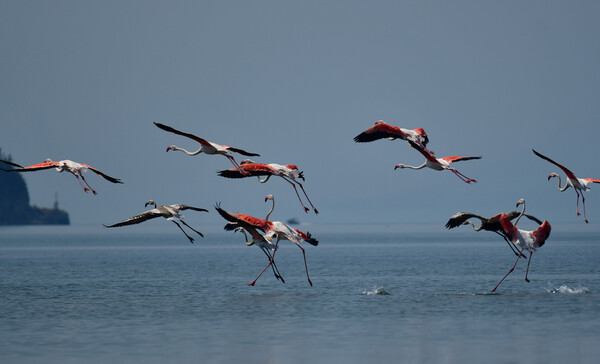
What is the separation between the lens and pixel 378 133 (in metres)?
24.2

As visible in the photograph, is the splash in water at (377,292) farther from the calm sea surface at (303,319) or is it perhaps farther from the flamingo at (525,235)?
the flamingo at (525,235)

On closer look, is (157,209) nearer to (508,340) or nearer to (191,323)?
(191,323)

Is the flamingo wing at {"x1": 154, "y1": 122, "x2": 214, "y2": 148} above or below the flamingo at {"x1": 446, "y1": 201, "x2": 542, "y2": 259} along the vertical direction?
above

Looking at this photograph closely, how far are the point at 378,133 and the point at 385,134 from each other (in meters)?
0.21

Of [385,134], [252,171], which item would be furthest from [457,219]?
[252,171]

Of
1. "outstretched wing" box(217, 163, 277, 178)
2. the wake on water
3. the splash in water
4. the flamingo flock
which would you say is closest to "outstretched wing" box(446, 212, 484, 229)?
the flamingo flock

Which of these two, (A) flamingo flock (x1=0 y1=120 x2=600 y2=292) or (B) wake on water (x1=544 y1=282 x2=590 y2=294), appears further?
(B) wake on water (x1=544 y1=282 x2=590 y2=294)

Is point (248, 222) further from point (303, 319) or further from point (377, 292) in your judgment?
point (377, 292)

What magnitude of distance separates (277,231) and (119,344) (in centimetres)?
827

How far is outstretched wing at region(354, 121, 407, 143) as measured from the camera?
24144mm

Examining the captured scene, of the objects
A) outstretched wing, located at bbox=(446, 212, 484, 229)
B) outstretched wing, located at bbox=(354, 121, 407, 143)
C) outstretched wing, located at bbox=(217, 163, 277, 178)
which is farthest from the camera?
outstretched wing, located at bbox=(446, 212, 484, 229)

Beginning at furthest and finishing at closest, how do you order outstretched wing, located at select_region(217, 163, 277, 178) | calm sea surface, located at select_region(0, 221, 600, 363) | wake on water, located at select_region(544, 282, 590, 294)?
wake on water, located at select_region(544, 282, 590, 294)
outstretched wing, located at select_region(217, 163, 277, 178)
calm sea surface, located at select_region(0, 221, 600, 363)

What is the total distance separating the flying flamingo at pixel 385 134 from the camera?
79.3 ft

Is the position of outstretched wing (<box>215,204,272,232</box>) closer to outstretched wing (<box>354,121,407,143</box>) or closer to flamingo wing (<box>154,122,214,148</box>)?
flamingo wing (<box>154,122,214,148</box>)
